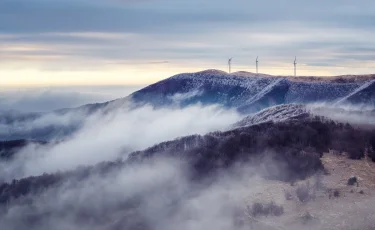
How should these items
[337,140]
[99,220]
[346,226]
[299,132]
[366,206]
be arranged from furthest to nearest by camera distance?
[99,220], [299,132], [337,140], [366,206], [346,226]

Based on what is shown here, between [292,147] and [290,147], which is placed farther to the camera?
[290,147]

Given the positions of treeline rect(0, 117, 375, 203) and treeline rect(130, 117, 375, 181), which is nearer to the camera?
treeline rect(0, 117, 375, 203)

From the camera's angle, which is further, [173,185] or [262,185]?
[173,185]

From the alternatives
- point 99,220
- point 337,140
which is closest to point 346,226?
point 337,140

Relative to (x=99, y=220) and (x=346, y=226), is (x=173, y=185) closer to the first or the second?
(x=99, y=220)

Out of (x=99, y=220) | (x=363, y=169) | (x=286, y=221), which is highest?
(x=363, y=169)

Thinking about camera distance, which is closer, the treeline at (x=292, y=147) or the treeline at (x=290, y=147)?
the treeline at (x=290, y=147)

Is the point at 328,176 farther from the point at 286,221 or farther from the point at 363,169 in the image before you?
the point at 286,221

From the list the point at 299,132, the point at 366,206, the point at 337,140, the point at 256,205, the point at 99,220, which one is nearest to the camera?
the point at 366,206

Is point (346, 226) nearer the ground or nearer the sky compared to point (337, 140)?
nearer the ground

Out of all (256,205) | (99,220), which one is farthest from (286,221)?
(99,220)
